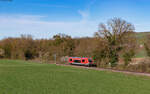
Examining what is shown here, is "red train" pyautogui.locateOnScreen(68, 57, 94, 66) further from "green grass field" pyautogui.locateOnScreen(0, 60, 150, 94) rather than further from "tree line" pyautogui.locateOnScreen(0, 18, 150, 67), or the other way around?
"green grass field" pyautogui.locateOnScreen(0, 60, 150, 94)

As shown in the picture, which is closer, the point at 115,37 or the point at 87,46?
the point at 115,37

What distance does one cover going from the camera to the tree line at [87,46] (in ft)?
70.9

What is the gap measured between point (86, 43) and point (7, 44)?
1935cm

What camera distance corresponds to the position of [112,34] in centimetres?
2356

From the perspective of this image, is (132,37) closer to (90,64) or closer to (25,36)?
(90,64)

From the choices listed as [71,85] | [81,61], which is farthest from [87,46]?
[71,85]

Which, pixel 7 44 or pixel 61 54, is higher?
pixel 7 44

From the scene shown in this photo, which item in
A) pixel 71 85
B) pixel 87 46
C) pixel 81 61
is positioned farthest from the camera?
pixel 87 46

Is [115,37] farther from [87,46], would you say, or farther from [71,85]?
[71,85]

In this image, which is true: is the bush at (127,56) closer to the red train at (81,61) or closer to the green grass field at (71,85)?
the red train at (81,61)

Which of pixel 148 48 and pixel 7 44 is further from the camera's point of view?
pixel 7 44

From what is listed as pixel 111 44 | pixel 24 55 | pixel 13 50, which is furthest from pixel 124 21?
pixel 13 50

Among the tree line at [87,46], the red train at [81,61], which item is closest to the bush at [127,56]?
the tree line at [87,46]

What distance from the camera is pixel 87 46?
92.7 ft
